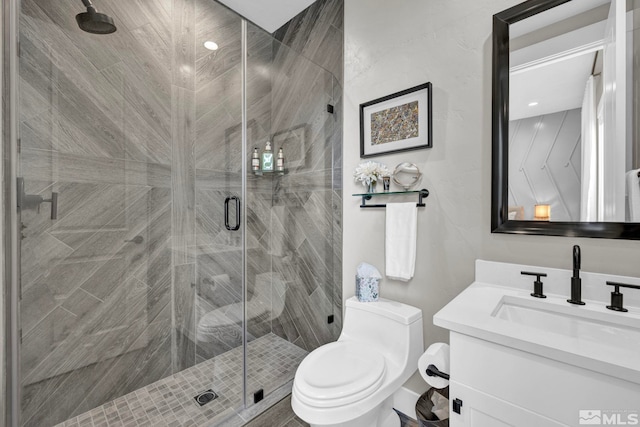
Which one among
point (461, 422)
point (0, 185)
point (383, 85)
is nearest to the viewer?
point (461, 422)

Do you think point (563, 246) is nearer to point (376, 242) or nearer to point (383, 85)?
point (376, 242)

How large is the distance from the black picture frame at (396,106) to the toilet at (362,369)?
2.94ft

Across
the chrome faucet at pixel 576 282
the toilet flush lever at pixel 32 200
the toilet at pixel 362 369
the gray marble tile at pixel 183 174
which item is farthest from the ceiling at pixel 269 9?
the chrome faucet at pixel 576 282

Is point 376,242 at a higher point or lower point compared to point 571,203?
lower

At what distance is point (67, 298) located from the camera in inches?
60.2

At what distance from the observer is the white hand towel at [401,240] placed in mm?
1558

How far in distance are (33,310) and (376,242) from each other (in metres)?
1.76

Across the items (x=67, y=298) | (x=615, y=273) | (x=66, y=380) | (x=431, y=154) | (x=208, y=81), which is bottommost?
(x=66, y=380)

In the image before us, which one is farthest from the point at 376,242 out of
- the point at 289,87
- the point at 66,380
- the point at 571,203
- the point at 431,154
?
the point at 66,380

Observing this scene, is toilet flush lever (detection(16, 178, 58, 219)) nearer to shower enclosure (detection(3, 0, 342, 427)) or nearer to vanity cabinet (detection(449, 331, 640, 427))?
shower enclosure (detection(3, 0, 342, 427))

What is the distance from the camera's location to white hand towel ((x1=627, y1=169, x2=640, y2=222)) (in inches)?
40.0

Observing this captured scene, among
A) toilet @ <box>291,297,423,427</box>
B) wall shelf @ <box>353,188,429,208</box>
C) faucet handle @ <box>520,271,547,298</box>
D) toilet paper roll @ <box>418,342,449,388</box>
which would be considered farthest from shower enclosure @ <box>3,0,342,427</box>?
faucet handle @ <box>520,271,547,298</box>

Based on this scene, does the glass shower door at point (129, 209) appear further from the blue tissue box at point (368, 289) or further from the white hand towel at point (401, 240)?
the white hand towel at point (401, 240)

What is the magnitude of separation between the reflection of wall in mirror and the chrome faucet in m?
0.18
